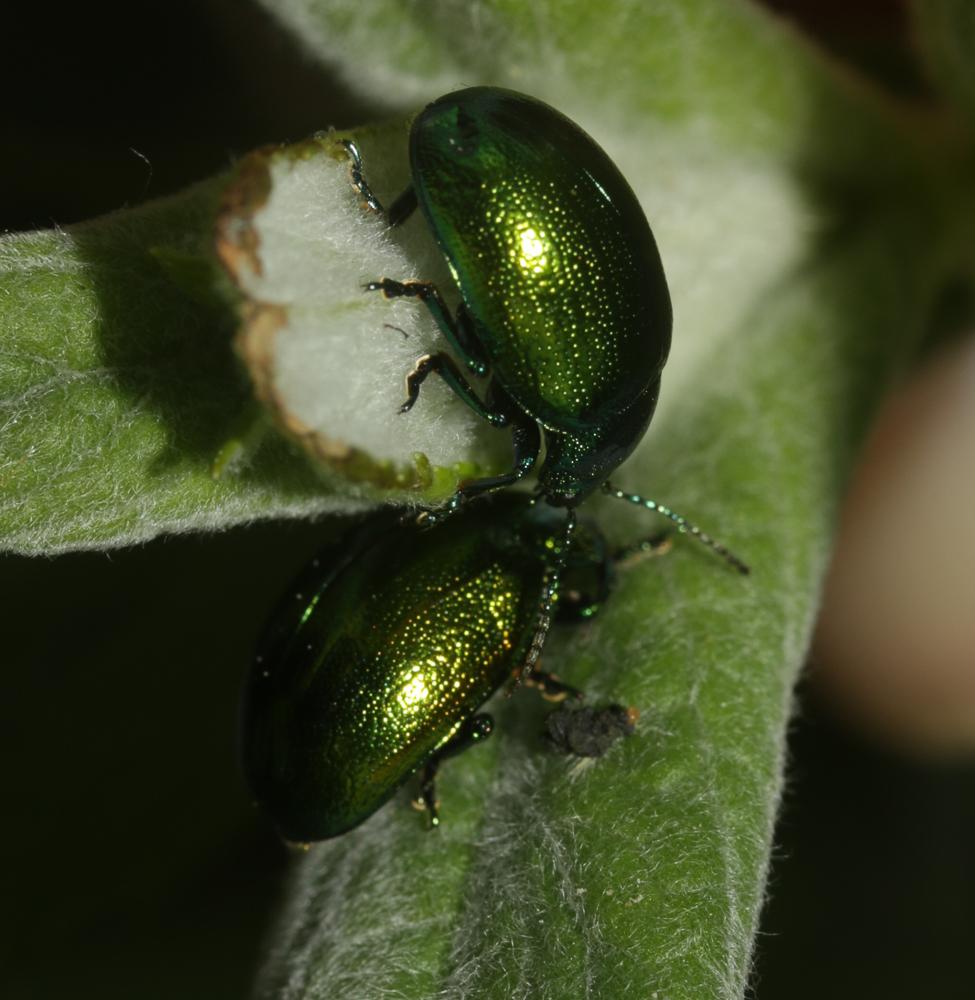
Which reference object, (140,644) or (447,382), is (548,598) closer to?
(447,382)

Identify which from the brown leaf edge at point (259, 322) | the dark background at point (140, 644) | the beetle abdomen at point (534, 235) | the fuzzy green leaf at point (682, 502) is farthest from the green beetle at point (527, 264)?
the dark background at point (140, 644)

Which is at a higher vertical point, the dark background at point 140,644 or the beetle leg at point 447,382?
the beetle leg at point 447,382

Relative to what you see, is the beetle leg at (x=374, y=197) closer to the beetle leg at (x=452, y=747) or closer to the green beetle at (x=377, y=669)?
the green beetle at (x=377, y=669)

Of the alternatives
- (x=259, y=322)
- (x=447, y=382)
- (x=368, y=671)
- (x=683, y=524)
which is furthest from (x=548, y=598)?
(x=259, y=322)

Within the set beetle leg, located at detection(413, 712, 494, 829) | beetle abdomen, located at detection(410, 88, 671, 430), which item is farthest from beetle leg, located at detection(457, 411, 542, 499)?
beetle leg, located at detection(413, 712, 494, 829)

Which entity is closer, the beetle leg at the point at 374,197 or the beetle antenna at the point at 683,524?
the beetle leg at the point at 374,197

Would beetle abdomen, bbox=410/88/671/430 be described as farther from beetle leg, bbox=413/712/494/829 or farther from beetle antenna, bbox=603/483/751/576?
beetle leg, bbox=413/712/494/829
